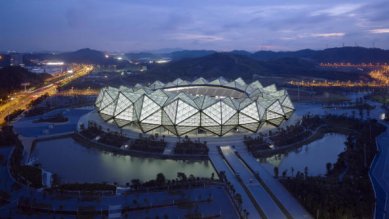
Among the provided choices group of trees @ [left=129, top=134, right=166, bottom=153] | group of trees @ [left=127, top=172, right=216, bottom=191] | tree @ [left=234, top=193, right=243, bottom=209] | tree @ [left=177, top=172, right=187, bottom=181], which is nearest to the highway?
group of trees @ [left=129, top=134, right=166, bottom=153]

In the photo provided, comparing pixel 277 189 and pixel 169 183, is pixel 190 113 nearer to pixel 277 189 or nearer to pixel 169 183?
pixel 169 183

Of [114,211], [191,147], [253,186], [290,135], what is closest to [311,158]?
[290,135]

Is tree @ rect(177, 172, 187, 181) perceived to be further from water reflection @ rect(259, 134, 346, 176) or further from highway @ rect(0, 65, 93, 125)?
highway @ rect(0, 65, 93, 125)

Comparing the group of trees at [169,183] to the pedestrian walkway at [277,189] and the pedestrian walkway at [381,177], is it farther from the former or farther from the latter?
the pedestrian walkway at [381,177]

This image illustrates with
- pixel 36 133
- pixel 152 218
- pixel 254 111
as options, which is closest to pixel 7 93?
pixel 36 133

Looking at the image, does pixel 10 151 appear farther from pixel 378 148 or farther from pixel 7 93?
pixel 7 93

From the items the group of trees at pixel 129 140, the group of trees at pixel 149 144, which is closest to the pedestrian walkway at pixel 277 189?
the group of trees at pixel 149 144
